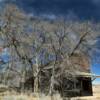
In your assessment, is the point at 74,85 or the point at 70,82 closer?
the point at 70,82

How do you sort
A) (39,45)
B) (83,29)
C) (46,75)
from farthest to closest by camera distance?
(46,75)
(39,45)
(83,29)

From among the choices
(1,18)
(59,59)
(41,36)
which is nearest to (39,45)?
(41,36)

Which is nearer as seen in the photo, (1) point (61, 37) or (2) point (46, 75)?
(1) point (61, 37)

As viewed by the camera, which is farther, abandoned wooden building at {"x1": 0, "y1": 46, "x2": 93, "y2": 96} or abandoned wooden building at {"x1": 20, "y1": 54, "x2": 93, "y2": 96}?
abandoned wooden building at {"x1": 20, "y1": 54, "x2": 93, "y2": 96}

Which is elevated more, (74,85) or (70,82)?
(70,82)

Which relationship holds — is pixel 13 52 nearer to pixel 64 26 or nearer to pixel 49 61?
pixel 49 61

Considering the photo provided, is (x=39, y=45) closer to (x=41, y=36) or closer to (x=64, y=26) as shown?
(x=41, y=36)

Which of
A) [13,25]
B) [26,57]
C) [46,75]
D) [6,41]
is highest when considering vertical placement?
[13,25]

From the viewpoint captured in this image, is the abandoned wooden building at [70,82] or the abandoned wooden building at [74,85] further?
the abandoned wooden building at [74,85]

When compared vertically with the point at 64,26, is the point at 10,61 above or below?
below

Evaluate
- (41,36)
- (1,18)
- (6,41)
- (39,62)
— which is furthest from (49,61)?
(1,18)

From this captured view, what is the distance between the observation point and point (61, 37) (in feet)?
77.1

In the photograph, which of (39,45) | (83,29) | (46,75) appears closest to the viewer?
(83,29)

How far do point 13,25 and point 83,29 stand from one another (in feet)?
24.2
